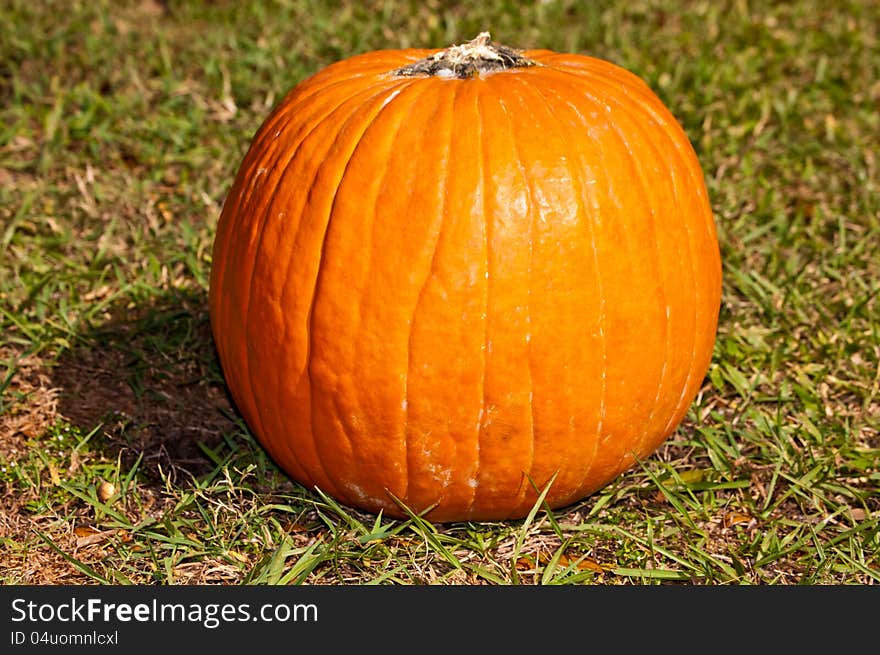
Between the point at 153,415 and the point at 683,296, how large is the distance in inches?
67.3

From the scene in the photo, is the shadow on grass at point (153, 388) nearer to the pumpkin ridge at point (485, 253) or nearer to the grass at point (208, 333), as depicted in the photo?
the grass at point (208, 333)

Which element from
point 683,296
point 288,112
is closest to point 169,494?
point 288,112

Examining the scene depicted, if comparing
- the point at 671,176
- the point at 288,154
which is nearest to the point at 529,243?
the point at 671,176

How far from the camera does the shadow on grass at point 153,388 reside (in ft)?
10.8

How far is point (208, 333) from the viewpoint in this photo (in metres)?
3.76

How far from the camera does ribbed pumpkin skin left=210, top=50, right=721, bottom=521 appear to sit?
2.55m

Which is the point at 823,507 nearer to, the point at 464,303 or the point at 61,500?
the point at 464,303

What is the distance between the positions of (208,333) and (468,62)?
1.48 m

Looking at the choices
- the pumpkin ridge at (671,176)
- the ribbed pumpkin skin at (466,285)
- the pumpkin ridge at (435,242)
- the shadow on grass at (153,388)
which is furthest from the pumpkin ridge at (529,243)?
the shadow on grass at (153,388)

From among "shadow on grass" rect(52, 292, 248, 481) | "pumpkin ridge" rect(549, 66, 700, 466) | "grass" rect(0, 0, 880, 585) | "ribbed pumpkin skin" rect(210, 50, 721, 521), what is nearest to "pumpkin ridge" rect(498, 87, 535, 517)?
"ribbed pumpkin skin" rect(210, 50, 721, 521)

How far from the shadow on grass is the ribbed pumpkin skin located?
0.56 meters

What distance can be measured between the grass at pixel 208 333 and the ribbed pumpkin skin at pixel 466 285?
27cm

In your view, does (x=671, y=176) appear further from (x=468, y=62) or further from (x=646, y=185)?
(x=468, y=62)

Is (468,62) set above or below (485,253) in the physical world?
above
